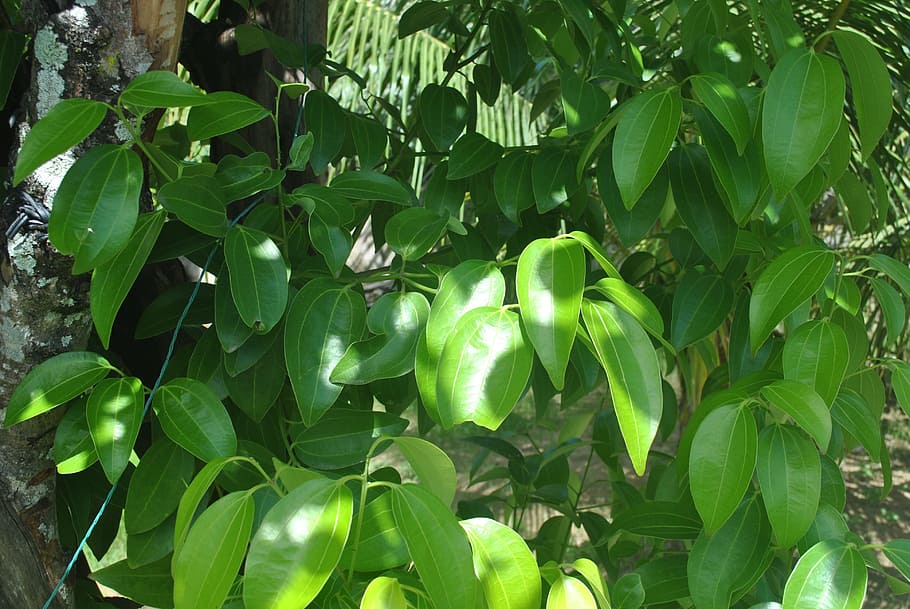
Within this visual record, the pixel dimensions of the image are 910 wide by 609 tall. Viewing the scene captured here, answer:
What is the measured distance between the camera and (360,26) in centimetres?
231

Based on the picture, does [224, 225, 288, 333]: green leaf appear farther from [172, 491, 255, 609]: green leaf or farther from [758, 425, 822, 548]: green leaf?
[758, 425, 822, 548]: green leaf

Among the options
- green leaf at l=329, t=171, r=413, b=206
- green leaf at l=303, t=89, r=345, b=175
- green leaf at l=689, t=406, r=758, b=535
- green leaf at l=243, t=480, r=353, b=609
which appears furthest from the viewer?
green leaf at l=303, t=89, r=345, b=175

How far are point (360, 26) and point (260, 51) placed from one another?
1.60 metres

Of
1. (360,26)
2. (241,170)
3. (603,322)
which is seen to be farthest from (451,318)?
(360,26)

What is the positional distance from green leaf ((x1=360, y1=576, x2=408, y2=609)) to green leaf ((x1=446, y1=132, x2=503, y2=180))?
38 centimetres

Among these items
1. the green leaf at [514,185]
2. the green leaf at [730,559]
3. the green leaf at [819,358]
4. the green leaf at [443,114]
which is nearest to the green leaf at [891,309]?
the green leaf at [819,358]

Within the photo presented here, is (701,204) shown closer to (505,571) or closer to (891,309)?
(891,309)

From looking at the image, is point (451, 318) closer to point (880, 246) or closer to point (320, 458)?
A: point (320, 458)

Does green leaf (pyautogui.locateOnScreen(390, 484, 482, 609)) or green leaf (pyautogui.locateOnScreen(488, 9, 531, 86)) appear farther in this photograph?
green leaf (pyautogui.locateOnScreen(488, 9, 531, 86))

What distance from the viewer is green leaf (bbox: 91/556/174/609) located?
58 centimetres

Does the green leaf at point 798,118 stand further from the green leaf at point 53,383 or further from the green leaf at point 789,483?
the green leaf at point 53,383

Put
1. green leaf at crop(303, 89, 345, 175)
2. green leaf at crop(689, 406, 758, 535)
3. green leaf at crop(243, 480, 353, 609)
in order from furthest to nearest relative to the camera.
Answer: green leaf at crop(303, 89, 345, 175), green leaf at crop(689, 406, 758, 535), green leaf at crop(243, 480, 353, 609)

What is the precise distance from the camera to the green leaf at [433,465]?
486 millimetres

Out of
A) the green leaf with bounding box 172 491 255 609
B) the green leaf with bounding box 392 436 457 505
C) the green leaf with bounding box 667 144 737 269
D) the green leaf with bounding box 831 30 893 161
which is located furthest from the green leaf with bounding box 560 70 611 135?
the green leaf with bounding box 172 491 255 609
